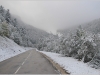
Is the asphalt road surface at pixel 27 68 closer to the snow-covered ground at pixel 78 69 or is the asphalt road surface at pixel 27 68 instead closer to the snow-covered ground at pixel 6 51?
the snow-covered ground at pixel 78 69

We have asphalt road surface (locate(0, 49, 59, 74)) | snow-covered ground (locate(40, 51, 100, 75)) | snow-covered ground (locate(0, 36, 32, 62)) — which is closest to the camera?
snow-covered ground (locate(40, 51, 100, 75))

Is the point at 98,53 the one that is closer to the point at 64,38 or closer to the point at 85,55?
the point at 85,55

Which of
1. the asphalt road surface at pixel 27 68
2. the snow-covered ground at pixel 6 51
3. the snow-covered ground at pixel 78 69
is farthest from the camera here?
the snow-covered ground at pixel 6 51

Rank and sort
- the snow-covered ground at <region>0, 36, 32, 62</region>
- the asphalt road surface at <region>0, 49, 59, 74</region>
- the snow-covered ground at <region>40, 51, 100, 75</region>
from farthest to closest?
1. the snow-covered ground at <region>0, 36, 32, 62</region>
2. the asphalt road surface at <region>0, 49, 59, 74</region>
3. the snow-covered ground at <region>40, 51, 100, 75</region>

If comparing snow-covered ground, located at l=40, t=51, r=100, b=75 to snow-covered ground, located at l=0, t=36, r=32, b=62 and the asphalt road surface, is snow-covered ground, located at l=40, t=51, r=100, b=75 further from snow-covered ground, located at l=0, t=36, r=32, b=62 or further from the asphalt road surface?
snow-covered ground, located at l=0, t=36, r=32, b=62

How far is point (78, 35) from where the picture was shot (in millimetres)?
23594

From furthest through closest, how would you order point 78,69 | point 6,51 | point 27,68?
point 6,51
point 27,68
point 78,69

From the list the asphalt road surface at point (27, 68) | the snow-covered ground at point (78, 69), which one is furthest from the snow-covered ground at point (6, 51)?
the snow-covered ground at point (78, 69)

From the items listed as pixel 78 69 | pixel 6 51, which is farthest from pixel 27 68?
pixel 6 51

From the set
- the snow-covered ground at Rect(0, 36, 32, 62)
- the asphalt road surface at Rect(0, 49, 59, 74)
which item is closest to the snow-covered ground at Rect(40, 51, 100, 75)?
the asphalt road surface at Rect(0, 49, 59, 74)

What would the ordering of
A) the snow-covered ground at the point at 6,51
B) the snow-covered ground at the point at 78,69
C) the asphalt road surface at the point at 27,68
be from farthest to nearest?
the snow-covered ground at the point at 6,51 < the asphalt road surface at the point at 27,68 < the snow-covered ground at the point at 78,69

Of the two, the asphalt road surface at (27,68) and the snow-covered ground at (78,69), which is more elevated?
the snow-covered ground at (78,69)

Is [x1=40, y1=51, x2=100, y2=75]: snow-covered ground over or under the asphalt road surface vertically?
over

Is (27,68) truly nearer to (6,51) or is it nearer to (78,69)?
(78,69)
